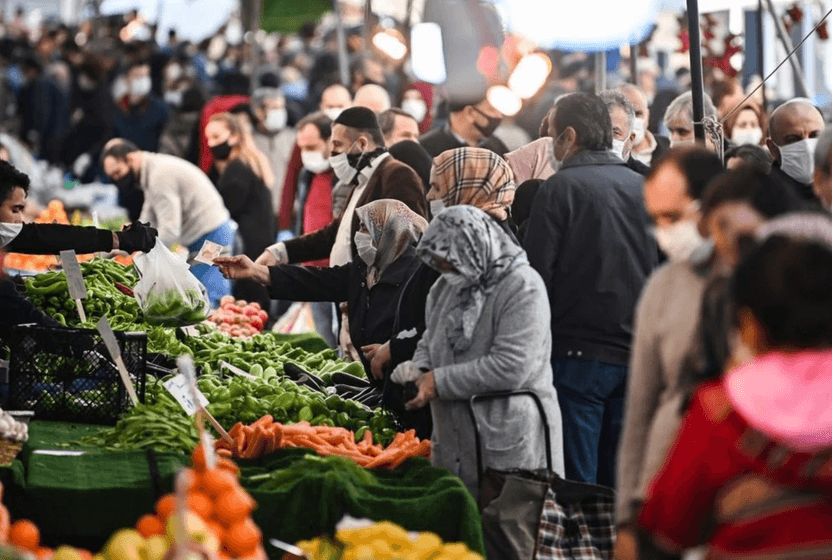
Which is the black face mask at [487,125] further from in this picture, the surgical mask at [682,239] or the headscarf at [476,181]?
the surgical mask at [682,239]

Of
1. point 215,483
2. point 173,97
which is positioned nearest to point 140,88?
point 173,97

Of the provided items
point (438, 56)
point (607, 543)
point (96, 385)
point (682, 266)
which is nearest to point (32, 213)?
point (438, 56)

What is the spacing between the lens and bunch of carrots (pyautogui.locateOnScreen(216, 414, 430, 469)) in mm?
4895

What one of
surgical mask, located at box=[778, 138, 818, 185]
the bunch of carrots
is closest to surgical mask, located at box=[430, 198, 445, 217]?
the bunch of carrots

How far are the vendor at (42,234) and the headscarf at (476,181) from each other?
1398 millimetres

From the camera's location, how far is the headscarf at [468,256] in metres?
4.64

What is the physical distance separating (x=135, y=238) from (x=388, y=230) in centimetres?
106

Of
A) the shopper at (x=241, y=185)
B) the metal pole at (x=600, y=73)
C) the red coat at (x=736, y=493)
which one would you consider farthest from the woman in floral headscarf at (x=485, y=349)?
the shopper at (x=241, y=185)

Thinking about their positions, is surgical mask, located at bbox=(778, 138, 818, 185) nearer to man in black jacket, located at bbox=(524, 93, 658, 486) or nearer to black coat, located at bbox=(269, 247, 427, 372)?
man in black jacket, located at bbox=(524, 93, 658, 486)

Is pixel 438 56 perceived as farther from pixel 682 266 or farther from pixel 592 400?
pixel 682 266

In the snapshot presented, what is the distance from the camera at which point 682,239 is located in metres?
3.07

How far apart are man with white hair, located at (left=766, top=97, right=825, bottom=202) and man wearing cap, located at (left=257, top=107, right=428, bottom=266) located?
67.9 inches

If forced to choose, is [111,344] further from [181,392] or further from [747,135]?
[747,135]

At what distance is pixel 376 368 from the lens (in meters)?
5.42
